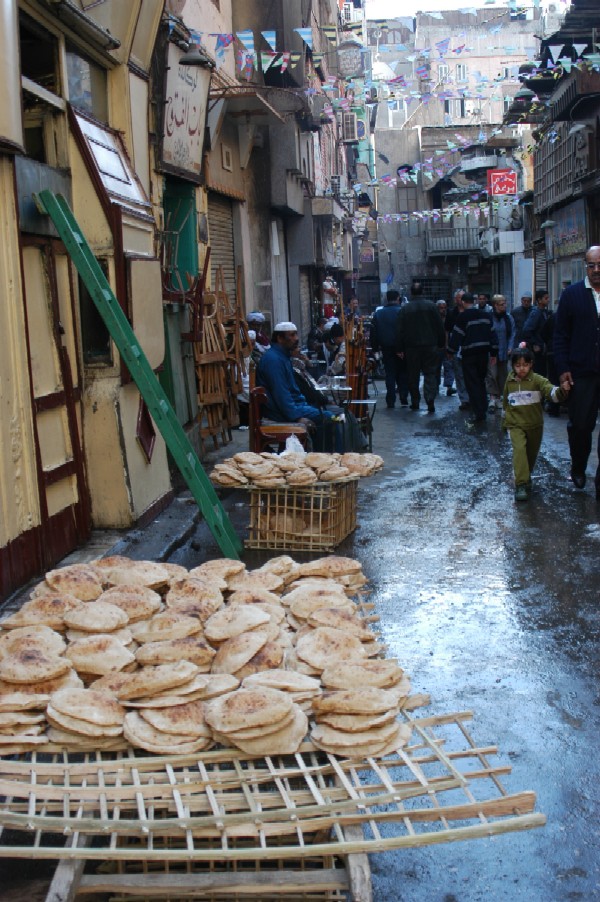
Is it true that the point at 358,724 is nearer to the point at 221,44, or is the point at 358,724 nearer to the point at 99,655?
the point at 99,655

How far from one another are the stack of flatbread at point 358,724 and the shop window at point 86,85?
574 cm

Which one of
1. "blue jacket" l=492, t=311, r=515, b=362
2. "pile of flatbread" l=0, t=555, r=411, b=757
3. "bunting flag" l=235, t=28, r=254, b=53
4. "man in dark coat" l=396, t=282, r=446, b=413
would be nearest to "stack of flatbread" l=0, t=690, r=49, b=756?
"pile of flatbread" l=0, t=555, r=411, b=757

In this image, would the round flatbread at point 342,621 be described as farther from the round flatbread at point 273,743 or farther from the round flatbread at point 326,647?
the round flatbread at point 273,743

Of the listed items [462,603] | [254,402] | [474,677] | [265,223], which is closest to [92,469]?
[254,402]

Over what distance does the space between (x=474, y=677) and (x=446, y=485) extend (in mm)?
5174

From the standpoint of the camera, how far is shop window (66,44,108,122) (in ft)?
24.1

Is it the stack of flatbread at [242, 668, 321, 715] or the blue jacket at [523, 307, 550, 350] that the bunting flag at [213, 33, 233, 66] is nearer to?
the blue jacket at [523, 307, 550, 350]

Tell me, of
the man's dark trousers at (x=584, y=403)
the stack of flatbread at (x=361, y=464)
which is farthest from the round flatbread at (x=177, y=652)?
the man's dark trousers at (x=584, y=403)

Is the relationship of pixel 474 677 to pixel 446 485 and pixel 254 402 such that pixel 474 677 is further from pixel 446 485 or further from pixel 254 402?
pixel 446 485

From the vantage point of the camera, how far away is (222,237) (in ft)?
50.3

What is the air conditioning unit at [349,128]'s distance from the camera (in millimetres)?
44938

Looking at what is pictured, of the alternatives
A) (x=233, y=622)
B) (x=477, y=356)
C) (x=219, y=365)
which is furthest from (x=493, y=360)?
(x=233, y=622)

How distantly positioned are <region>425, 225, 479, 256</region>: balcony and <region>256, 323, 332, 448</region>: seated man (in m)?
46.0

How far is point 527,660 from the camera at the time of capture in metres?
5.00
